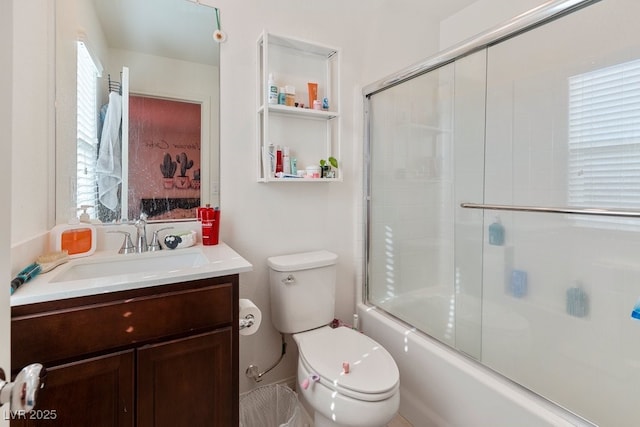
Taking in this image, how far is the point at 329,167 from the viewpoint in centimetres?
179

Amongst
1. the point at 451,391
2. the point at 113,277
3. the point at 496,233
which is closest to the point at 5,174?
the point at 113,277

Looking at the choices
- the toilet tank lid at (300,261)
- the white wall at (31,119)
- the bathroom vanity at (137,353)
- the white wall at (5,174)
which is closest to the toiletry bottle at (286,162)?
the toilet tank lid at (300,261)

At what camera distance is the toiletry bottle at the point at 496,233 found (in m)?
1.71

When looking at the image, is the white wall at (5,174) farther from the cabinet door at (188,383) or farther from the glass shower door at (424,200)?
the glass shower door at (424,200)

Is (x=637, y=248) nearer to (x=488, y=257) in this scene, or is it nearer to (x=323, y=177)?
(x=488, y=257)

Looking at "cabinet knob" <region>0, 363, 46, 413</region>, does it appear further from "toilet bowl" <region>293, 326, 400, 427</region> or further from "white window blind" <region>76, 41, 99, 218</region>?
"white window blind" <region>76, 41, 99, 218</region>

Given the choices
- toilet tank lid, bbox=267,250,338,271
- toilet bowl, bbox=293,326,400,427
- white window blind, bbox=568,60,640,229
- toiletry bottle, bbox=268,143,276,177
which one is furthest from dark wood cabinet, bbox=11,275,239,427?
white window blind, bbox=568,60,640,229

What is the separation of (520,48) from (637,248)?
1.04 meters

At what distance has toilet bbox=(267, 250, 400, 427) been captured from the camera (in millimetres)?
1145

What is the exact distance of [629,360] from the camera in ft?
4.39

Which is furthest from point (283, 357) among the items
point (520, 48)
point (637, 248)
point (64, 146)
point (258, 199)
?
point (520, 48)

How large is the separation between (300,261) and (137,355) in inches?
32.2

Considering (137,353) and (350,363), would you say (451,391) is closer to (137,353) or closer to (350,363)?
(350,363)

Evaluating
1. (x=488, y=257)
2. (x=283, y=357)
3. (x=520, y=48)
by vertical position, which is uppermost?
(x=520, y=48)
